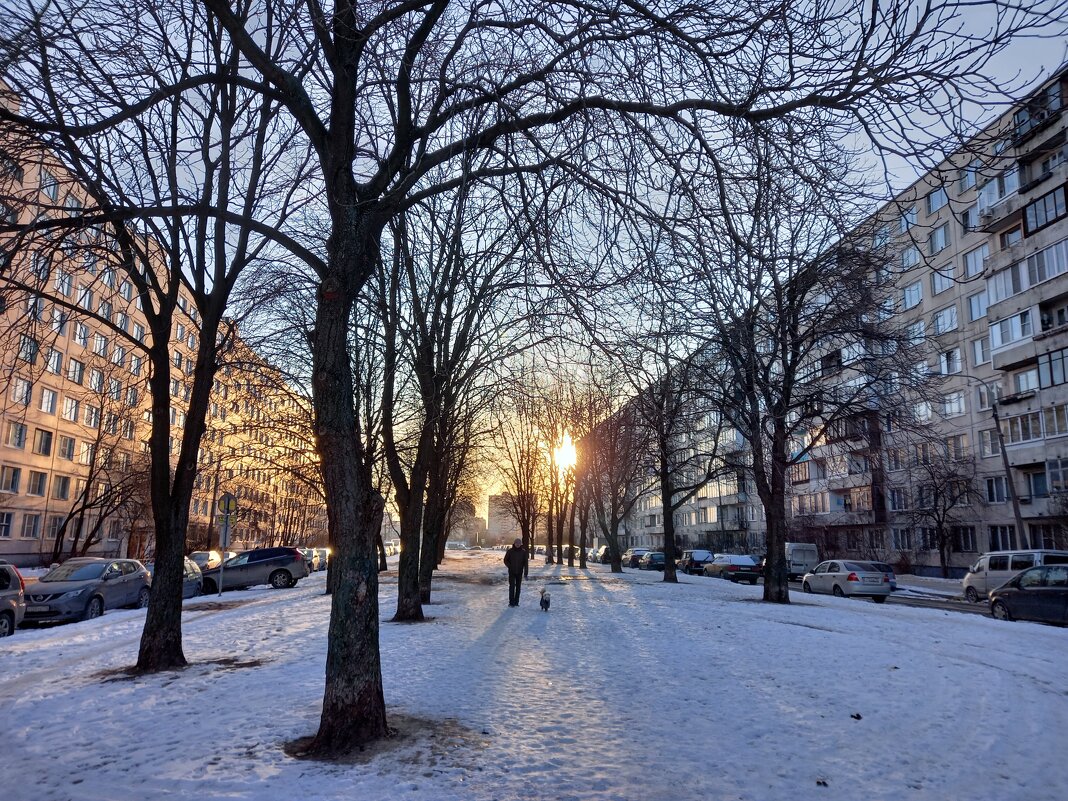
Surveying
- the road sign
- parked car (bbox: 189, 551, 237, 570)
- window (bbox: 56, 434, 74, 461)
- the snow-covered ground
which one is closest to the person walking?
the snow-covered ground

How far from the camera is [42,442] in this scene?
43.8 metres

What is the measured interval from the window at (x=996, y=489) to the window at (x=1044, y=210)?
13.4 metres

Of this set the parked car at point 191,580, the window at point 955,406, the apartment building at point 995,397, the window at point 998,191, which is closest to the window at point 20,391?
the parked car at point 191,580

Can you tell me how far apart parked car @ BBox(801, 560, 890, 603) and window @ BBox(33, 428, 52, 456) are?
4352 cm

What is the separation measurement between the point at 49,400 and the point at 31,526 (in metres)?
7.60

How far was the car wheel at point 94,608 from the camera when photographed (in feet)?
60.2

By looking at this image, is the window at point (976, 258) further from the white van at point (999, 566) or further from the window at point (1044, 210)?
the white van at point (999, 566)

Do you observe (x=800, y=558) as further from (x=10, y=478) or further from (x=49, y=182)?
(x=10, y=478)

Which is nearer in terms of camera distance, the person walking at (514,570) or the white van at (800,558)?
the person walking at (514,570)

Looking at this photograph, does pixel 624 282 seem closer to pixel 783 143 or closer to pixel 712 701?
pixel 783 143

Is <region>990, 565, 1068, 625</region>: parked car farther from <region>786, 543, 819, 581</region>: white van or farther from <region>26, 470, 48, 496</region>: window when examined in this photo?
<region>26, 470, 48, 496</region>: window

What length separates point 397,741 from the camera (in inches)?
252

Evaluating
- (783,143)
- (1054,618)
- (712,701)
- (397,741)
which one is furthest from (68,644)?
(1054,618)

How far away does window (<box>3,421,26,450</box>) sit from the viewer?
39.9 metres
